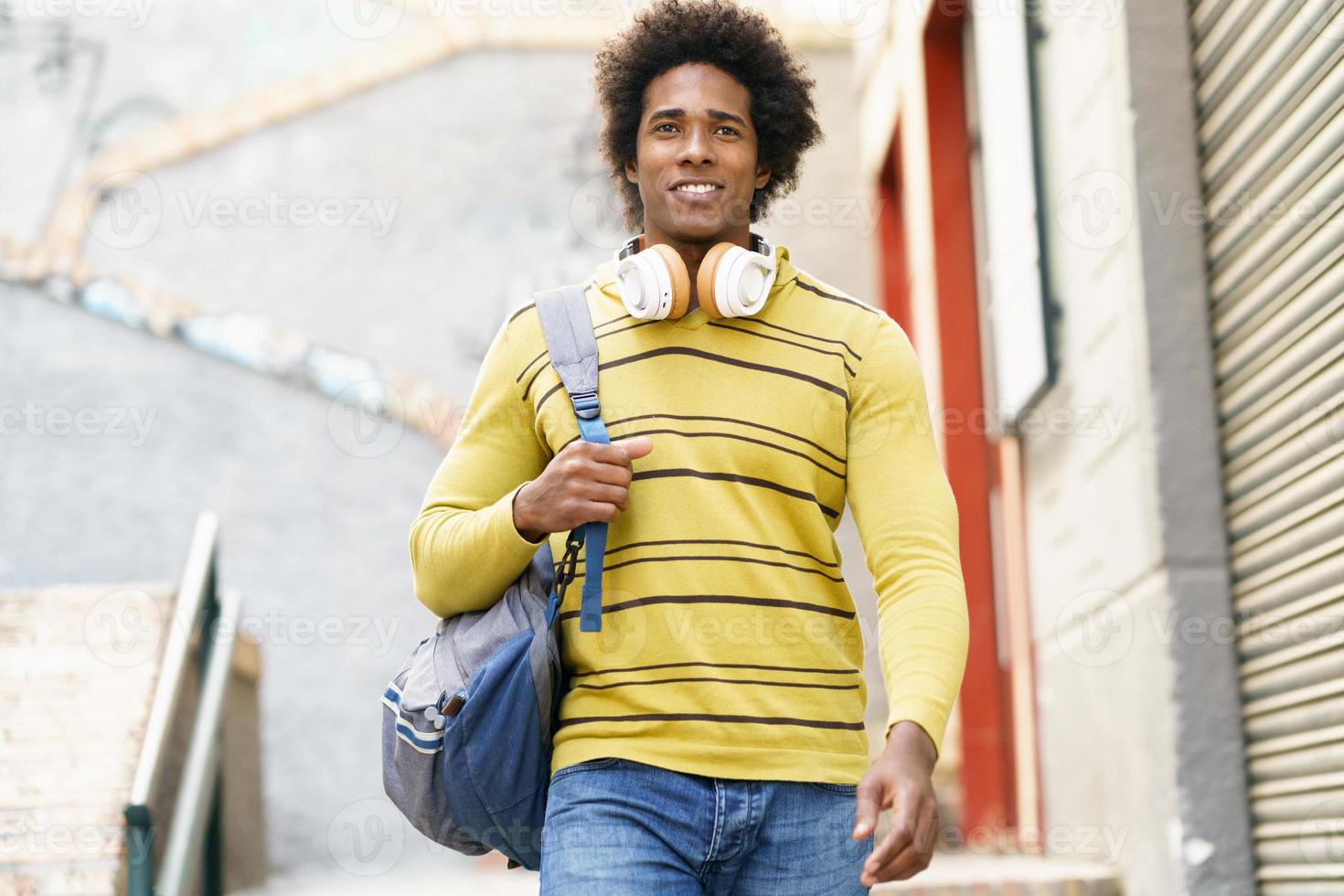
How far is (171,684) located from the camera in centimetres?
590

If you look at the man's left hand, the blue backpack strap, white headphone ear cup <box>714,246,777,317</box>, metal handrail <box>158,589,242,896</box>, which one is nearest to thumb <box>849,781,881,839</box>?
the man's left hand

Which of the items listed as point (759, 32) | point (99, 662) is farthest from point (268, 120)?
point (759, 32)

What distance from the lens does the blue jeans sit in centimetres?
218

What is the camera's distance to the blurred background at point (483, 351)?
4613mm

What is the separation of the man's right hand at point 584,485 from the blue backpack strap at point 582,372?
1.6 inches

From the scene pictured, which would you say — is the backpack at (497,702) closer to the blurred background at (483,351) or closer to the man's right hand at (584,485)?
the man's right hand at (584,485)

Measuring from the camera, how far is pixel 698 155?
8.25ft

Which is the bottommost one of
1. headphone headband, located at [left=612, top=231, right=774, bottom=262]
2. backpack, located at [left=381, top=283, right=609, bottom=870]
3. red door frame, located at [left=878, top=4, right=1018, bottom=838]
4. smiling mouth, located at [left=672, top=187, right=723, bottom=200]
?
backpack, located at [left=381, top=283, right=609, bottom=870]

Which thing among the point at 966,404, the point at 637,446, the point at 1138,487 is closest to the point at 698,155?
the point at 637,446

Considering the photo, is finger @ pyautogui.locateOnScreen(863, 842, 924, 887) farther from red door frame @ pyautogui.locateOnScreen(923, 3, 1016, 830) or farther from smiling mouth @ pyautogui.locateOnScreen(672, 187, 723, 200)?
red door frame @ pyautogui.locateOnScreen(923, 3, 1016, 830)

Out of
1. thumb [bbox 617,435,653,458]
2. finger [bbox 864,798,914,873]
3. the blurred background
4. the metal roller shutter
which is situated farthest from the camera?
the blurred background

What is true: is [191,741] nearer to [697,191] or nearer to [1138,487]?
[1138,487]

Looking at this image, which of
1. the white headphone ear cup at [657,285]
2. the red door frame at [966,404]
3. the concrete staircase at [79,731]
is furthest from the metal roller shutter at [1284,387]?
the red door frame at [966,404]

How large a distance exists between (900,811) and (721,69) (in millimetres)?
1333
